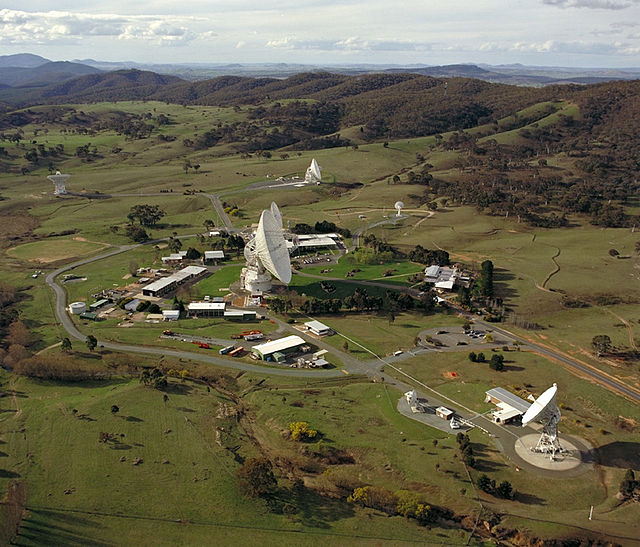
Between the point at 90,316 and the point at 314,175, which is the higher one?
the point at 314,175

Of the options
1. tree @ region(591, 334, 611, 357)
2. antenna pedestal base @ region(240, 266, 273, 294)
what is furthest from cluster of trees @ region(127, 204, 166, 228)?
tree @ region(591, 334, 611, 357)

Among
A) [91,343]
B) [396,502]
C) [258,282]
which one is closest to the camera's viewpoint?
[396,502]

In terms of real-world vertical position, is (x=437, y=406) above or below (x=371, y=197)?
below

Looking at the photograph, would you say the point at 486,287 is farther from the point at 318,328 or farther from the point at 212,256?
the point at 212,256

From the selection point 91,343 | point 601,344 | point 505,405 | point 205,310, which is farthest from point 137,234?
point 601,344

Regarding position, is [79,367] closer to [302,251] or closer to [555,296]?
[302,251]

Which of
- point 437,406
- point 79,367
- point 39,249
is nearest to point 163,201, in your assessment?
point 39,249
